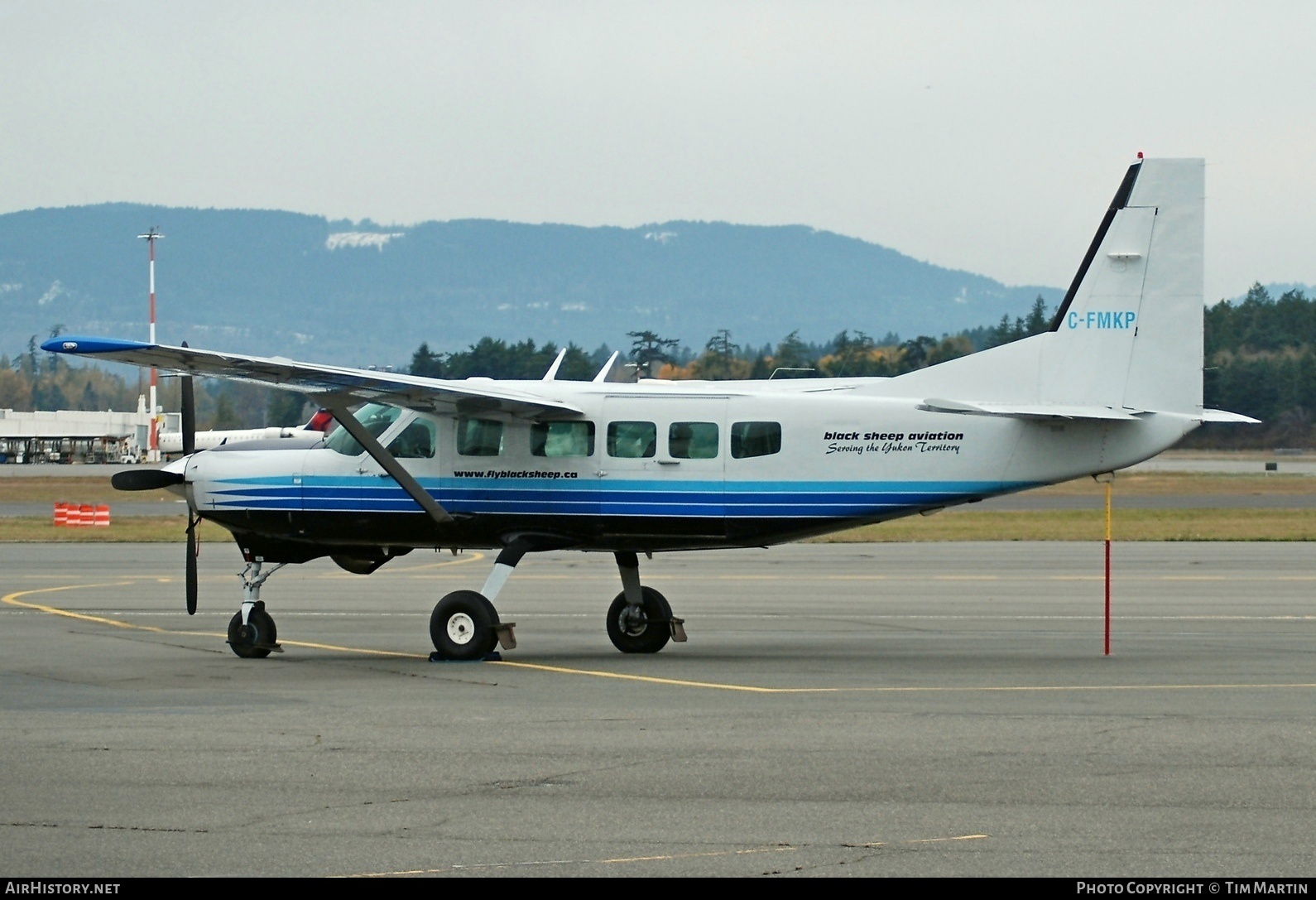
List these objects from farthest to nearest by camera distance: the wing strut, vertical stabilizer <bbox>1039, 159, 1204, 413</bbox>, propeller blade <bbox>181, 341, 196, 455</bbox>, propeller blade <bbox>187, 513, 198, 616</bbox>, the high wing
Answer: propeller blade <bbox>181, 341, 196, 455</bbox>, propeller blade <bbox>187, 513, 198, 616</bbox>, the wing strut, vertical stabilizer <bbox>1039, 159, 1204, 413</bbox>, the high wing

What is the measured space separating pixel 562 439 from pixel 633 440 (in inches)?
28.1

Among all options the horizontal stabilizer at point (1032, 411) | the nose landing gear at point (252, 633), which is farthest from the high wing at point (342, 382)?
the horizontal stabilizer at point (1032, 411)

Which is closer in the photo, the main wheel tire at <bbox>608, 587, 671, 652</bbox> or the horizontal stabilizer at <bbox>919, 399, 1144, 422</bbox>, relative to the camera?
the horizontal stabilizer at <bbox>919, 399, 1144, 422</bbox>

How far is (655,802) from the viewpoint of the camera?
26.9 feet

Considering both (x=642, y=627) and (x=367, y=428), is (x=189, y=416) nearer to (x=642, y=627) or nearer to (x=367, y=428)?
(x=367, y=428)

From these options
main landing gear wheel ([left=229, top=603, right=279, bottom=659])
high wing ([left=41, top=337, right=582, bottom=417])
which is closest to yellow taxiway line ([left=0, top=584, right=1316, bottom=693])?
main landing gear wheel ([left=229, top=603, right=279, bottom=659])

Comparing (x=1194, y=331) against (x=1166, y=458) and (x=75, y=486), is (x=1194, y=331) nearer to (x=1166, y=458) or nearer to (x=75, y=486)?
(x=75, y=486)

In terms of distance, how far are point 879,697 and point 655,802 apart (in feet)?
13.8

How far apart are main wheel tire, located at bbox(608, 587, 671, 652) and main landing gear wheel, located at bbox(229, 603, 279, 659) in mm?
3423

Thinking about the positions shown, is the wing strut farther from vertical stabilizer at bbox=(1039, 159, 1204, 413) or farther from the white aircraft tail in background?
vertical stabilizer at bbox=(1039, 159, 1204, 413)

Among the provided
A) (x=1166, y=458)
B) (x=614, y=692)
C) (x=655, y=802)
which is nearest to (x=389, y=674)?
(x=614, y=692)

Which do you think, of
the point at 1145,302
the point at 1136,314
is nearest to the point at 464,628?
the point at 1136,314

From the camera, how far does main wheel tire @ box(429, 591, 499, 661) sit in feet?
47.8

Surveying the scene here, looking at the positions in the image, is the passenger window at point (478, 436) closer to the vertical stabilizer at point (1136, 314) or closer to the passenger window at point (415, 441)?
the passenger window at point (415, 441)
